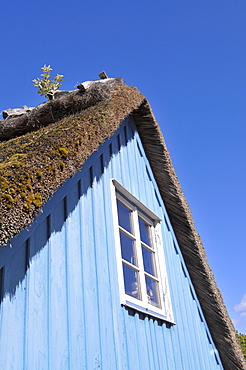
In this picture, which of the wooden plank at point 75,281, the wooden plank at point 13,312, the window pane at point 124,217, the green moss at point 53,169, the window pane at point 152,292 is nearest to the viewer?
the wooden plank at point 13,312

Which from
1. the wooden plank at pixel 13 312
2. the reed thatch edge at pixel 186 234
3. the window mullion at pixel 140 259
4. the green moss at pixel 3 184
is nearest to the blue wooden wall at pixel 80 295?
the wooden plank at pixel 13 312

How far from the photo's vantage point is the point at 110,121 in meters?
3.99

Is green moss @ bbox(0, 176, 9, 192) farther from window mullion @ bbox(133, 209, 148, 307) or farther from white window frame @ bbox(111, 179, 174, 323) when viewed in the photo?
window mullion @ bbox(133, 209, 148, 307)

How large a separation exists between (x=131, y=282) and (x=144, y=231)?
97cm

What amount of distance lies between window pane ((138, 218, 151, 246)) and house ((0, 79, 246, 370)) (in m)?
0.02

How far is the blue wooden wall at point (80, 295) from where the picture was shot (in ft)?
8.56

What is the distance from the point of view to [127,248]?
14.2 ft

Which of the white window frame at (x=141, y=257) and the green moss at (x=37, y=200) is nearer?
the green moss at (x=37, y=200)

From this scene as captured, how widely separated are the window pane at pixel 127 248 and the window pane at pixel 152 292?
37cm

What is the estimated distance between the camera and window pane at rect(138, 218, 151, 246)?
16.0 feet

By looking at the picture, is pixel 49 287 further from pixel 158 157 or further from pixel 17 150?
pixel 158 157

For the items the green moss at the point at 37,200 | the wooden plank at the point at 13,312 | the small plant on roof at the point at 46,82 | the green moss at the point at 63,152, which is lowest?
the wooden plank at the point at 13,312

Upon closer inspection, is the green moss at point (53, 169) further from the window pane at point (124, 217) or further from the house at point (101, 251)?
the window pane at point (124, 217)

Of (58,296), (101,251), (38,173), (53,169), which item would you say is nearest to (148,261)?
(101,251)
